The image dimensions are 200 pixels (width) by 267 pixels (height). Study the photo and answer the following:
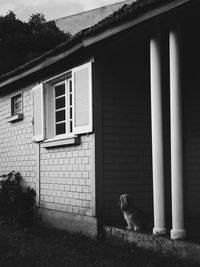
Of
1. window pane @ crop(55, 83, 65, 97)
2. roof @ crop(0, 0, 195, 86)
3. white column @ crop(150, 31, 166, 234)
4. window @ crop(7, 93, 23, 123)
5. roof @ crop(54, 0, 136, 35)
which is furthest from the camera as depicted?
roof @ crop(54, 0, 136, 35)

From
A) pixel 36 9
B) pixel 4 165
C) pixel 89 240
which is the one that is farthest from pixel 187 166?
pixel 36 9

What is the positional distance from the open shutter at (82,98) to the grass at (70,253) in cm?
174

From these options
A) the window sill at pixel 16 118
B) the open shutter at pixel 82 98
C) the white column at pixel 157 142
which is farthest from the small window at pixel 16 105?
the white column at pixel 157 142

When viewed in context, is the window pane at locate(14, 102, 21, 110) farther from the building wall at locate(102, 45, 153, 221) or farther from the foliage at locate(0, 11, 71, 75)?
the foliage at locate(0, 11, 71, 75)

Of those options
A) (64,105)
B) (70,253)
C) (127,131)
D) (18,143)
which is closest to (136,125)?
(127,131)

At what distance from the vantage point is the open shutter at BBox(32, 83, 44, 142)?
31.2ft

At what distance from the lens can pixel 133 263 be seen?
569cm

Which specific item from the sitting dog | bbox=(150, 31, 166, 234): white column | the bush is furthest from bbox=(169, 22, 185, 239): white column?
the bush

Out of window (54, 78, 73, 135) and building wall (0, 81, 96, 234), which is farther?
window (54, 78, 73, 135)

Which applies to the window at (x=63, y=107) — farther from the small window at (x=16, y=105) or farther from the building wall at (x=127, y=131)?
the small window at (x=16, y=105)

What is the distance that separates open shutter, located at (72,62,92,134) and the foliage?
15341 mm

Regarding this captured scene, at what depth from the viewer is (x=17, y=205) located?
31.5ft

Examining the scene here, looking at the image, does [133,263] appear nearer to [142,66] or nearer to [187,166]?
[187,166]

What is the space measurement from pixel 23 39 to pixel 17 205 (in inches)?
654
